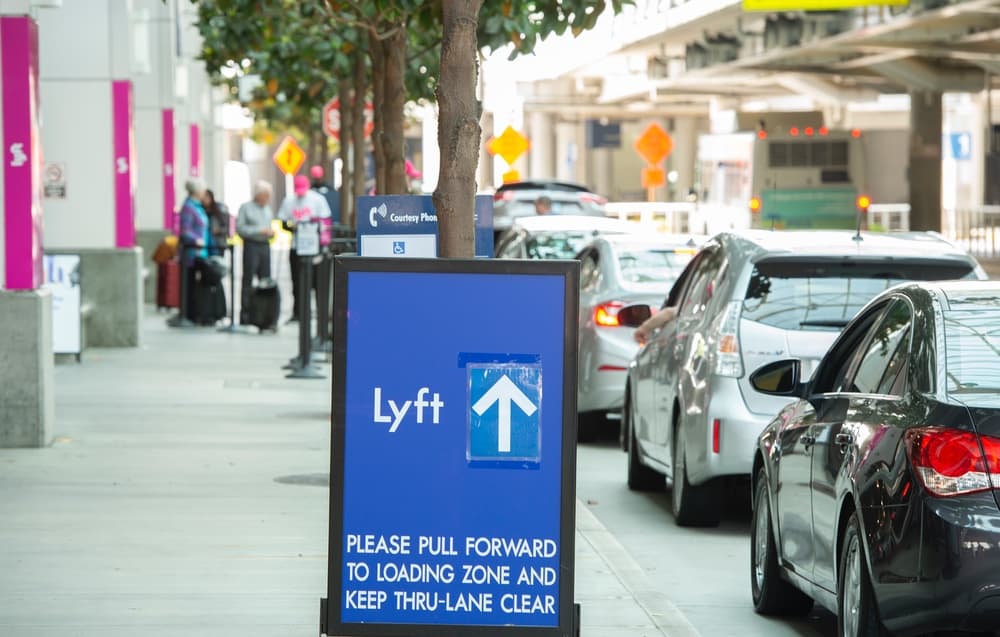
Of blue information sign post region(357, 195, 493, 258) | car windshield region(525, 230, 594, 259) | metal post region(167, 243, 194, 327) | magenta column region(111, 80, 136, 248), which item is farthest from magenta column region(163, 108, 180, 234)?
blue information sign post region(357, 195, 493, 258)

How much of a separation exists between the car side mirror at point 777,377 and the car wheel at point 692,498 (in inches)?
123

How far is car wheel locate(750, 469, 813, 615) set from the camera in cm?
859

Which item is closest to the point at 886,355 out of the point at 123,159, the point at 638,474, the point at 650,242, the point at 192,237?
the point at 638,474

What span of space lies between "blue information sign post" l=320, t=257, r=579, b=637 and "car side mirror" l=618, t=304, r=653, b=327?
24.6 feet

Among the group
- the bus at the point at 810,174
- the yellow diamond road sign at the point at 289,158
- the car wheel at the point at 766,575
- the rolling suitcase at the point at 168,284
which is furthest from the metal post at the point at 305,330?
the yellow diamond road sign at the point at 289,158

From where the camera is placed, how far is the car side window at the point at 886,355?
7.09 meters

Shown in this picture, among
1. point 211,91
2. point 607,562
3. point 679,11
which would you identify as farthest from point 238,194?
point 607,562

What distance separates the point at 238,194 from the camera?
53.2 meters

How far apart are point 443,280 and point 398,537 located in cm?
84

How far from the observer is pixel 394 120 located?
17.1 m

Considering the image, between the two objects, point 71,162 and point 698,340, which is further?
point 71,162

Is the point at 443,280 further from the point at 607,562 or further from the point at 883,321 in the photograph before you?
the point at 607,562

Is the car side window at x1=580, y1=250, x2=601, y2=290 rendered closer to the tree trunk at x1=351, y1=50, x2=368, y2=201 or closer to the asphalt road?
the asphalt road

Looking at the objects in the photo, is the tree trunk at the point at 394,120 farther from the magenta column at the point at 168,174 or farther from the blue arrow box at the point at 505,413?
the magenta column at the point at 168,174
